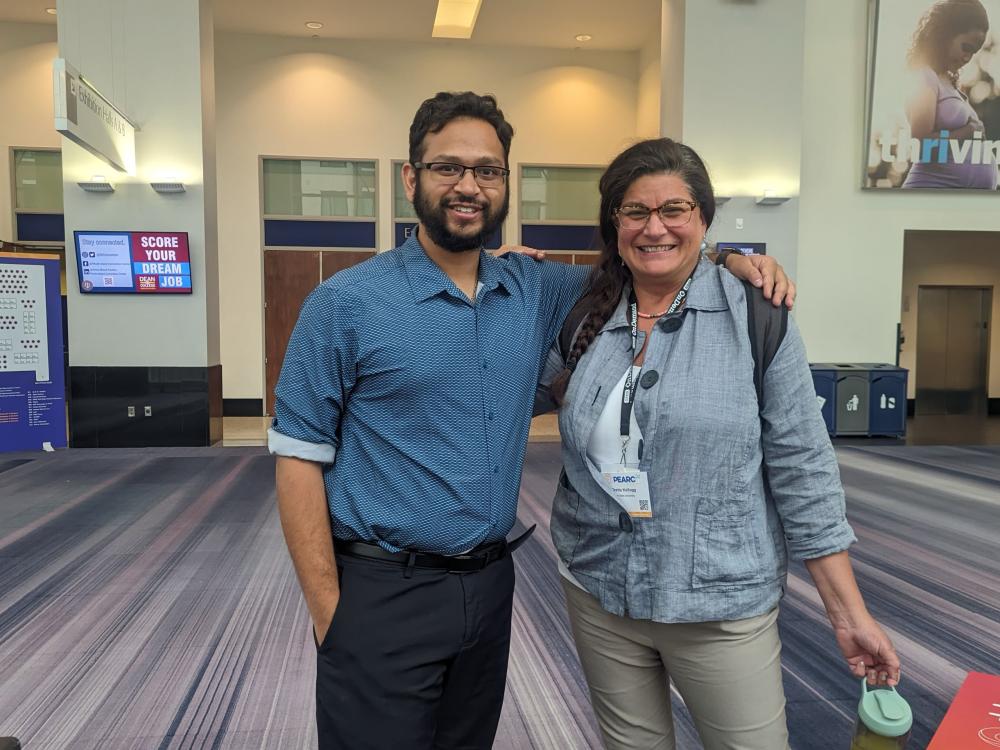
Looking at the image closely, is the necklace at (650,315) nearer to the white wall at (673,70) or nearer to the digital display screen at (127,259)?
the digital display screen at (127,259)

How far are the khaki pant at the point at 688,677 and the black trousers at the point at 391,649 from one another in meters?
0.25

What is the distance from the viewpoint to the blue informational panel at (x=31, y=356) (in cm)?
731

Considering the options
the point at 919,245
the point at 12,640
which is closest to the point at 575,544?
the point at 12,640

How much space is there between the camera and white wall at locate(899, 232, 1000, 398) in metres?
12.2

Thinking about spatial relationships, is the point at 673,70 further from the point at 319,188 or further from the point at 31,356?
the point at 31,356

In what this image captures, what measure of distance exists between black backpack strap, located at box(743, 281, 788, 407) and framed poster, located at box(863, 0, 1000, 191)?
29.1 feet

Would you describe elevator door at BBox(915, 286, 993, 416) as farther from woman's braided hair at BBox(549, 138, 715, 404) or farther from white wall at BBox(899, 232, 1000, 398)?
woman's braided hair at BBox(549, 138, 715, 404)

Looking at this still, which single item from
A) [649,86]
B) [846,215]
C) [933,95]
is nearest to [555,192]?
[649,86]

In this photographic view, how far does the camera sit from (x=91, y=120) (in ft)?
19.6

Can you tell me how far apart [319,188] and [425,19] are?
9.24 feet

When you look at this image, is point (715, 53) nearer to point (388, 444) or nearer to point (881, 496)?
point (881, 496)

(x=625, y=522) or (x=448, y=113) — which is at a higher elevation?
(x=448, y=113)

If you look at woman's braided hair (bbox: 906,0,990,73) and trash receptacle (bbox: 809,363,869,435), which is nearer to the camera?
trash receptacle (bbox: 809,363,869,435)

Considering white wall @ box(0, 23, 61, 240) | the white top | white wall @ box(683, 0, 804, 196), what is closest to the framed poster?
white wall @ box(683, 0, 804, 196)
